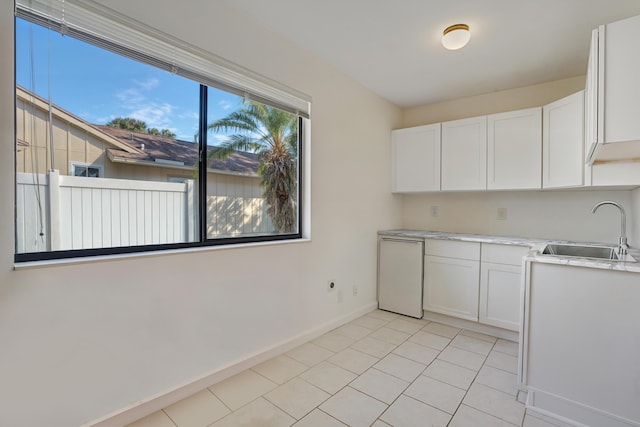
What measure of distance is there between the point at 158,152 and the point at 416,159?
269 cm

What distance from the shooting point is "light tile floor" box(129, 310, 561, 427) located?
5.35 feet

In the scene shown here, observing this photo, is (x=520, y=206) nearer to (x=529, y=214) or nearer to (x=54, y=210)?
(x=529, y=214)

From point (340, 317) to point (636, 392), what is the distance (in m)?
1.99

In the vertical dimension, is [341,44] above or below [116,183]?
above

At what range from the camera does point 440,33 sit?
2189 millimetres

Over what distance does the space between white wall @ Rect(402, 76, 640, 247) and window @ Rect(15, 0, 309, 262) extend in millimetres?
2103

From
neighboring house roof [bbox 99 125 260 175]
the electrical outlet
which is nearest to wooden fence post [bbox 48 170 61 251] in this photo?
neighboring house roof [bbox 99 125 260 175]

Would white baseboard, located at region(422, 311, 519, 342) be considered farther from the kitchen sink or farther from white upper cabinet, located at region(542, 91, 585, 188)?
white upper cabinet, located at region(542, 91, 585, 188)

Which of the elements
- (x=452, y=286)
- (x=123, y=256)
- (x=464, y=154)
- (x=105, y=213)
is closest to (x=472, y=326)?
(x=452, y=286)

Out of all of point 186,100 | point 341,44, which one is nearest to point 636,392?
point 341,44

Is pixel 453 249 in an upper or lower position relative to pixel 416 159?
lower

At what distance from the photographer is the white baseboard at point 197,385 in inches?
60.4

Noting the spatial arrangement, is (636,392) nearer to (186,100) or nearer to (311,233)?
(311,233)

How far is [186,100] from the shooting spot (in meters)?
1.91
